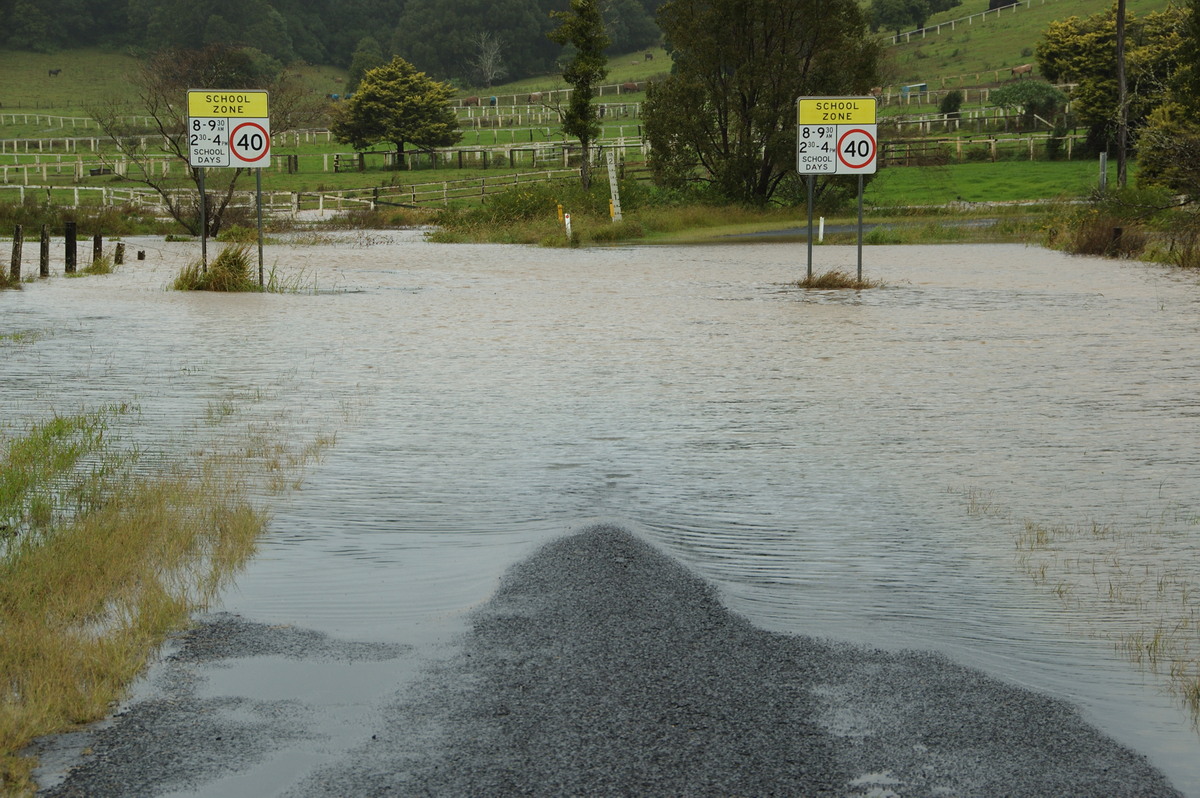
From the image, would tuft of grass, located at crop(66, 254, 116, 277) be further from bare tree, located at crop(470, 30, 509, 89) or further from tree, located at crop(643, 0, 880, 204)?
bare tree, located at crop(470, 30, 509, 89)

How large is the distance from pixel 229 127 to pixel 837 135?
444 inches

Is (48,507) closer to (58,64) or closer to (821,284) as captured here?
(821,284)

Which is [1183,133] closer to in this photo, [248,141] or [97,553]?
[248,141]

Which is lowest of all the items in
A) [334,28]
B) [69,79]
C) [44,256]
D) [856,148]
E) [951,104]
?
[44,256]

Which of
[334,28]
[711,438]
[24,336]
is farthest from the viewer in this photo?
[334,28]

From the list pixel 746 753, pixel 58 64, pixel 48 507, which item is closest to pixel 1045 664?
pixel 746 753

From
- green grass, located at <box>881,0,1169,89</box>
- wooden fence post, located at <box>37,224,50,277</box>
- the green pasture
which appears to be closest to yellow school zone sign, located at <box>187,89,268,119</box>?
wooden fence post, located at <box>37,224,50,277</box>

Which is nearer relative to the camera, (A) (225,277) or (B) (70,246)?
(A) (225,277)

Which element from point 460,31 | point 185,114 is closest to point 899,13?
point 460,31

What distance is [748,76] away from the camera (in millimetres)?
50062

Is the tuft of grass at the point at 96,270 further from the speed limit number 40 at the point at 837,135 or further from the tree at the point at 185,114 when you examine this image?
the speed limit number 40 at the point at 837,135

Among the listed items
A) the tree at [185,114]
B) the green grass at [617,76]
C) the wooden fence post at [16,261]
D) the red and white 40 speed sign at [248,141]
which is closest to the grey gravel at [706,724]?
the red and white 40 speed sign at [248,141]

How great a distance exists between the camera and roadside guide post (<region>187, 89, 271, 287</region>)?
85.2 feet

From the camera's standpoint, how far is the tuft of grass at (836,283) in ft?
82.5
